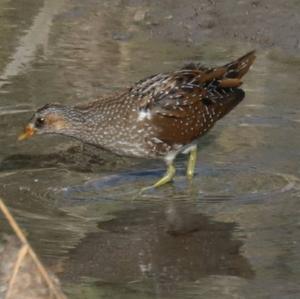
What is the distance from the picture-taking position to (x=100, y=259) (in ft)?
22.0

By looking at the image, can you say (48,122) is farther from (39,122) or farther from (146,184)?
(146,184)

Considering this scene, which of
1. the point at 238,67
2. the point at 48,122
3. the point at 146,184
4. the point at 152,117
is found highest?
the point at 238,67

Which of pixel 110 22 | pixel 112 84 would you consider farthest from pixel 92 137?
pixel 110 22

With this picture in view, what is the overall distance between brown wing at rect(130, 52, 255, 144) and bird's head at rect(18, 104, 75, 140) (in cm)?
51

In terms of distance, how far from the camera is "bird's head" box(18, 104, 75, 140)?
8.39m

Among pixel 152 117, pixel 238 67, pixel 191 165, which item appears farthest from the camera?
pixel 238 67

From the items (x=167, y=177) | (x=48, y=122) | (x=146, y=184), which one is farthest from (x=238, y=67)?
(x=48, y=122)

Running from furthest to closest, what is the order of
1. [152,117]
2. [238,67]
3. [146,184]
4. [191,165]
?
[238,67] → [191,165] → [146,184] → [152,117]

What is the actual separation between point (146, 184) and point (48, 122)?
0.82m

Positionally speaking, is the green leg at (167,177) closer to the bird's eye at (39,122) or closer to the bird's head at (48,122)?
the bird's head at (48,122)

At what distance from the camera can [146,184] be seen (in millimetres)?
8414

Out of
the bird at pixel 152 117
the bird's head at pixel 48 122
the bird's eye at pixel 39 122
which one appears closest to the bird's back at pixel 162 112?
the bird at pixel 152 117

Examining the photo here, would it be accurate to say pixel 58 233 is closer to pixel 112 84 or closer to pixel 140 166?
pixel 140 166

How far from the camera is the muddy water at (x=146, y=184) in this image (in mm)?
6441
